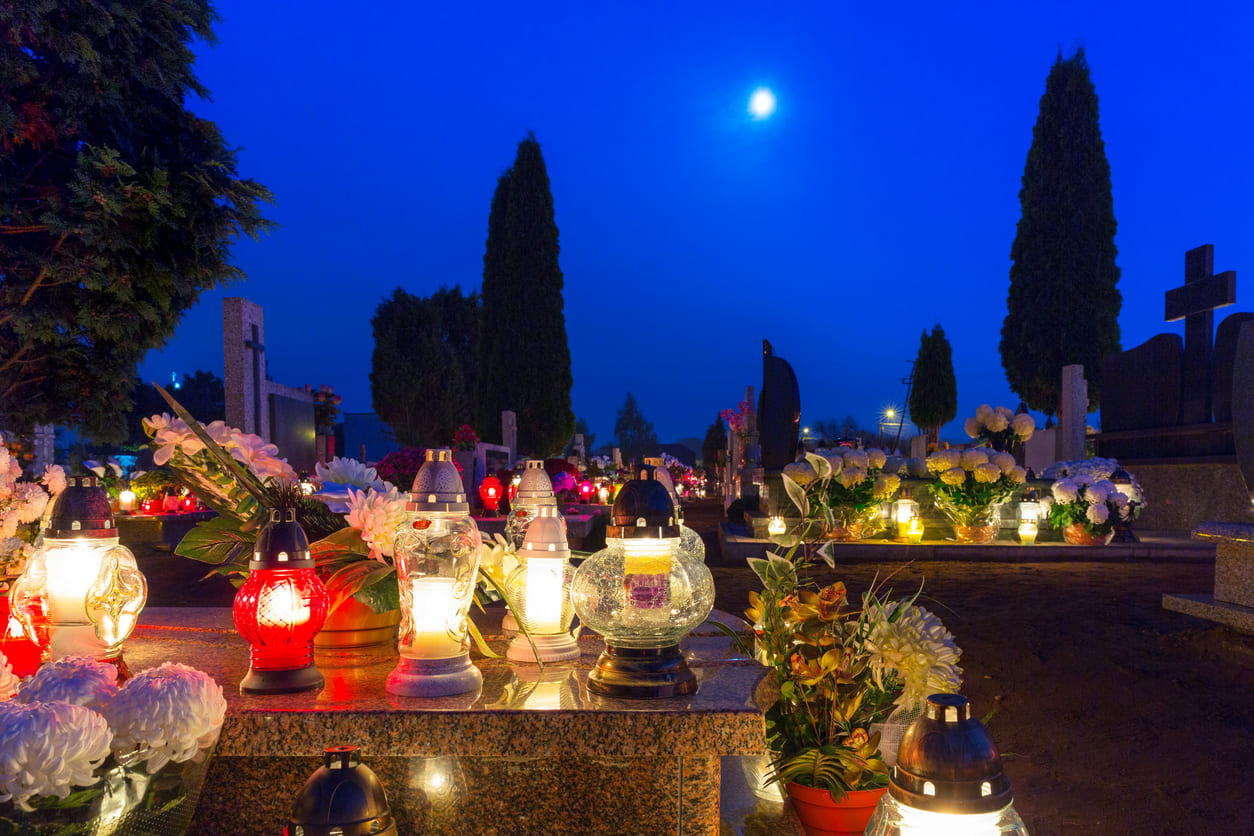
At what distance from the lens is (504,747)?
1.37 metres

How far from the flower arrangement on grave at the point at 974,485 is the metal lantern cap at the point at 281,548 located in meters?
9.99

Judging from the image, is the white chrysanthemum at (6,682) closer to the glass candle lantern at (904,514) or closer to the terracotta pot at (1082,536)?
the glass candle lantern at (904,514)

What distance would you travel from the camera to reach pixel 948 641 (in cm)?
193

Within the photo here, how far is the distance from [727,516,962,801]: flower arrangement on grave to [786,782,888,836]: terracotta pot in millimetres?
19

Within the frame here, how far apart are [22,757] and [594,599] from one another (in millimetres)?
940

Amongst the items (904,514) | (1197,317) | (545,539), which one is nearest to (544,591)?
(545,539)

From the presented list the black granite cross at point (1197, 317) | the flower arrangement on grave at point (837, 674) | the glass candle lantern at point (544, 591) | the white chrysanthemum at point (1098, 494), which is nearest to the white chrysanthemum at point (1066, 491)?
the white chrysanthemum at point (1098, 494)

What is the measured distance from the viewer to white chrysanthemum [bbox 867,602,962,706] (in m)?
1.86

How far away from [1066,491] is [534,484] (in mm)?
10237

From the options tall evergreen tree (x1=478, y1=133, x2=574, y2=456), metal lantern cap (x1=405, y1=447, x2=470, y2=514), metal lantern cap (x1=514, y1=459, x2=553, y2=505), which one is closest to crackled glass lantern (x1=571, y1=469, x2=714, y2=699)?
metal lantern cap (x1=405, y1=447, x2=470, y2=514)

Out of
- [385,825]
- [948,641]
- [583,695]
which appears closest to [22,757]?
[385,825]

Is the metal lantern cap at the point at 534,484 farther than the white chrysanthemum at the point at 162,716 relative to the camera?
A: Yes

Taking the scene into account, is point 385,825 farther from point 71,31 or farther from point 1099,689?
point 71,31

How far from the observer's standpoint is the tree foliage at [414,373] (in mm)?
33500
